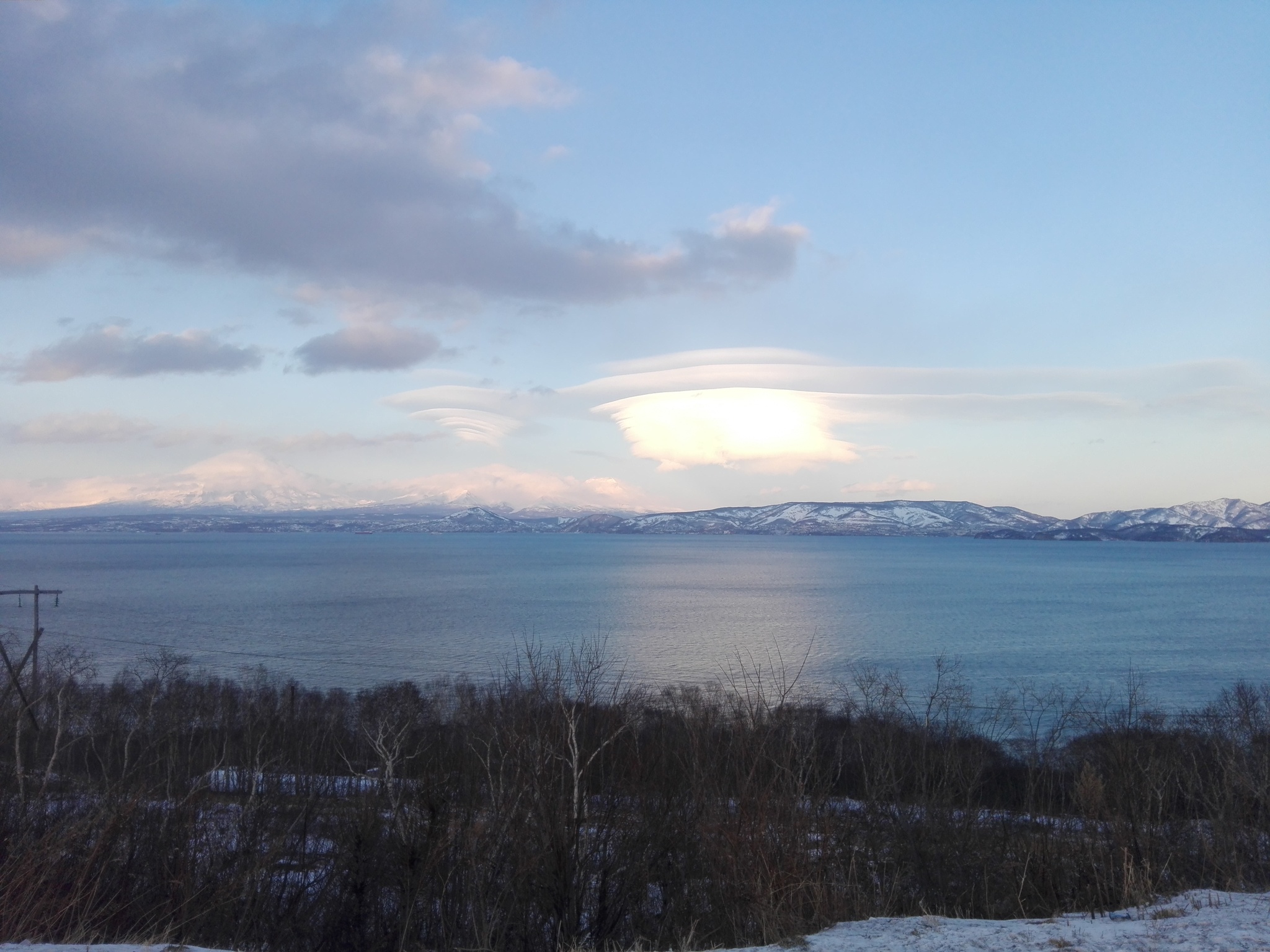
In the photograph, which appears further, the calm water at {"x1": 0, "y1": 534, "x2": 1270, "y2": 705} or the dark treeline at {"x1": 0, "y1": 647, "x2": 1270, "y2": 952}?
the calm water at {"x1": 0, "y1": 534, "x2": 1270, "y2": 705}

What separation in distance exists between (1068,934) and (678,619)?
6802 centimetres

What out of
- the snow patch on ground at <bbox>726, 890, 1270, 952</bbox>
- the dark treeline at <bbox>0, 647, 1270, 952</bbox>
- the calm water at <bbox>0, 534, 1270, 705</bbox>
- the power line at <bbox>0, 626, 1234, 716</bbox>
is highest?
the snow patch on ground at <bbox>726, 890, 1270, 952</bbox>

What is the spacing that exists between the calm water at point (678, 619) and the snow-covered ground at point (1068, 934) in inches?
1535

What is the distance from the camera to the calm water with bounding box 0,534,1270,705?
50.2m

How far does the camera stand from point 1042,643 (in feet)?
193

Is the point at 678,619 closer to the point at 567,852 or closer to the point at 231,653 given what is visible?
the point at 231,653

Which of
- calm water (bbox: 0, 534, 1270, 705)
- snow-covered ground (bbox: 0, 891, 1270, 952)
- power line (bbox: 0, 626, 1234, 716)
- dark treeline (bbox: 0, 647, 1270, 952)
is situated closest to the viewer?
snow-covered ground (bbox: 0, 891, 1270, 952)

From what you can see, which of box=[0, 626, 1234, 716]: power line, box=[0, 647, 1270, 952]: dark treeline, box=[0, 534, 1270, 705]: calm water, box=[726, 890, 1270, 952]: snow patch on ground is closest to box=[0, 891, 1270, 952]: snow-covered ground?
box=[726, 890, 1270, 952]: snow patch on ground

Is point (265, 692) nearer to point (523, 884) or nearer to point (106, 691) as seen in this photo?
point (106, 691)

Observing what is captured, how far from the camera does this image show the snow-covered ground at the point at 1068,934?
5512 millimetres

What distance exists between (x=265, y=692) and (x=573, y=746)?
30120 millimetres

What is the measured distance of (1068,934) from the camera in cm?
584

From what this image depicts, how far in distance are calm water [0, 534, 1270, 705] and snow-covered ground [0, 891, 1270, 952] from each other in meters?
39.0

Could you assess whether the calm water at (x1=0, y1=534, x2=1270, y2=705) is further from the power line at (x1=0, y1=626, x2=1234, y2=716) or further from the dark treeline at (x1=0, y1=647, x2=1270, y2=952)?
the dark treeline at (x1=0, y1=647, x2=1270, y2=952)
